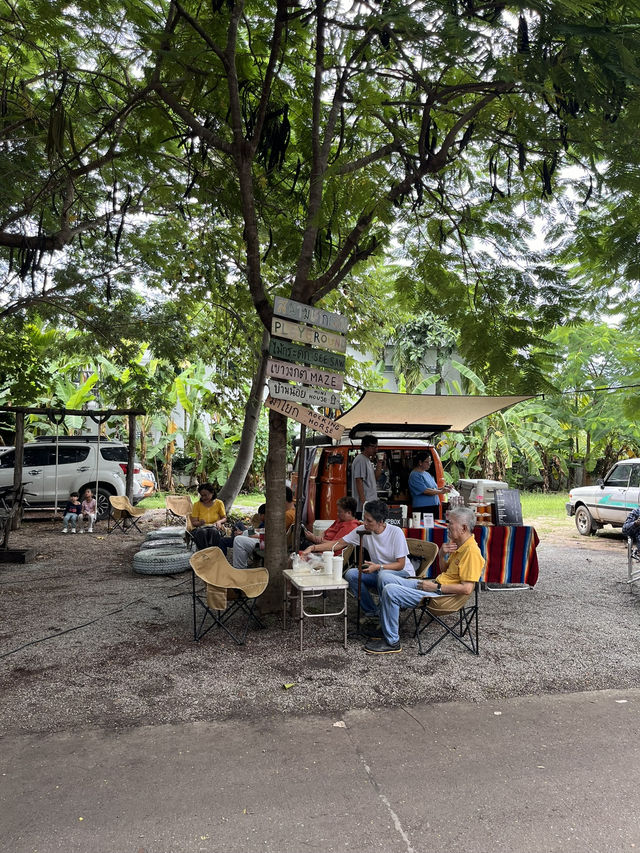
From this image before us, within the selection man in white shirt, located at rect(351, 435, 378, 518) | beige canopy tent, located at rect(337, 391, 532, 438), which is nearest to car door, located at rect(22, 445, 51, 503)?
beige canopy tent, located at rect(337, 391, 532, 438)

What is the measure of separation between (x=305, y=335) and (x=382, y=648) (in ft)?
9.46

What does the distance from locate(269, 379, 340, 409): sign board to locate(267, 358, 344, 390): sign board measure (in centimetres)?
7

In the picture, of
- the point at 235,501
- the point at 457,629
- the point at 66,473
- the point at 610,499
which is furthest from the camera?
the point at 235,501

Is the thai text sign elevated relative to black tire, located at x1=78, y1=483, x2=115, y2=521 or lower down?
elevated

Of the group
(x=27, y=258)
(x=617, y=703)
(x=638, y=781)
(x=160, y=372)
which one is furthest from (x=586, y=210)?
(x=160, y=372)

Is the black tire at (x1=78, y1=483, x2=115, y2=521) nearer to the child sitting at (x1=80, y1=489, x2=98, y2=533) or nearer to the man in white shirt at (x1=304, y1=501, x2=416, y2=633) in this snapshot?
the child sitting at (x1=80, y1=489, x2=98, y2=533)

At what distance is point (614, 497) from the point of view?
12.4 meters

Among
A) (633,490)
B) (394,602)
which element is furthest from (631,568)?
(633,490)

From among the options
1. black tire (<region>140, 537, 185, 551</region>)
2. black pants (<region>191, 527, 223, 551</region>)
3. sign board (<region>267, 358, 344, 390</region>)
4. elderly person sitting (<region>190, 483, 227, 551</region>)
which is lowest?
black tire (<region>140, 537, 185, 551</region>)

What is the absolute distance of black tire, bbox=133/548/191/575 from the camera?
26.5 ft

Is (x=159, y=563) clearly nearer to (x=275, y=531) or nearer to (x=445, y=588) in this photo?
(x=275, y=531)

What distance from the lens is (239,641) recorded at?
17.1 feet

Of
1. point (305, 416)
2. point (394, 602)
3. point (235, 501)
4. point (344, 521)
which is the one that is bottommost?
point (235, 501)

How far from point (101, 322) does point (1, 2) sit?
587 cm
